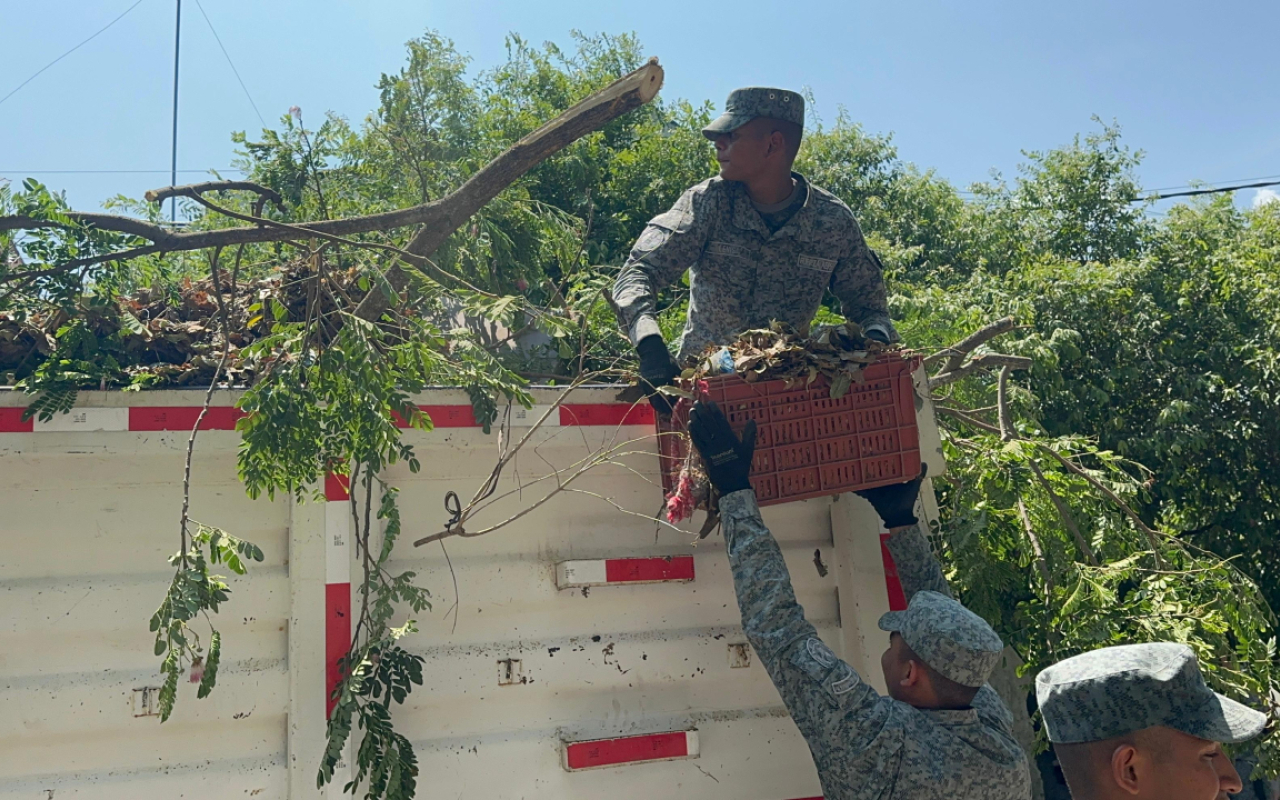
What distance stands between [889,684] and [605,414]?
3.26ft

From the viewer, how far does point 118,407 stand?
2.30 m

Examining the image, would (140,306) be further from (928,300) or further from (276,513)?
(928,300)

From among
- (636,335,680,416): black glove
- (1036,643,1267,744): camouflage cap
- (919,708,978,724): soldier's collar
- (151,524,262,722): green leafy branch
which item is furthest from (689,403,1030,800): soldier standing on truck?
(151,524,262,722): green leafy branch

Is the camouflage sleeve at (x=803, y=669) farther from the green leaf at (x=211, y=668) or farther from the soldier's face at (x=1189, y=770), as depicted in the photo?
the green leaf at (x=211, y=668)

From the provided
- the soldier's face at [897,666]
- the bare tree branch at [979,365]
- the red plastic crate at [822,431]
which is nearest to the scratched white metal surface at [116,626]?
the red plastic crate at [822,431]

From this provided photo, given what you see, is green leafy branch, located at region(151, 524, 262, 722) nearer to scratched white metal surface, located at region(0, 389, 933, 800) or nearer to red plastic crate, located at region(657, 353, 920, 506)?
scratched white metal surface, located at region(0, 389, 933, 800)

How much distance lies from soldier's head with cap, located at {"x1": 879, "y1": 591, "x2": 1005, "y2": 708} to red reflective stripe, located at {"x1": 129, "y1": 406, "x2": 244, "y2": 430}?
1645 millimetres

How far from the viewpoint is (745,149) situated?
8.96ft

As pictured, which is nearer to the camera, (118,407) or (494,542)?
(118,407)

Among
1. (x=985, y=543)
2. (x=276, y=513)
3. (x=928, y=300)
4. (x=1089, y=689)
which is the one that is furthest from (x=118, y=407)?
(x=928, y=300)

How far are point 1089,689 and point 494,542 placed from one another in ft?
4.81

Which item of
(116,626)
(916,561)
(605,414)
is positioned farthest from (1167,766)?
(116,626)

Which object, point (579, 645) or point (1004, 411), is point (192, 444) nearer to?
point (579, 645)

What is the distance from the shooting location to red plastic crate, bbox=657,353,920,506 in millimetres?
2312
